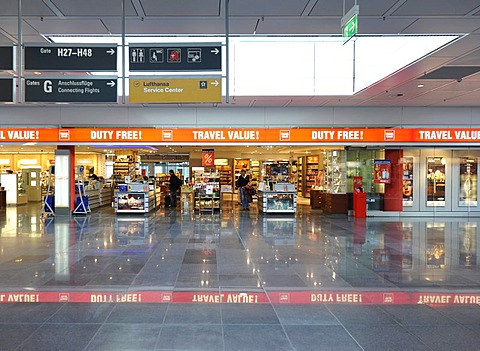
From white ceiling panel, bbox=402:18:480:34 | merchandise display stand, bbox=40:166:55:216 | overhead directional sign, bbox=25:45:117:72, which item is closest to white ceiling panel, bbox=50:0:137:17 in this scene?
overhead directional sign, bbox=25:45:117:72

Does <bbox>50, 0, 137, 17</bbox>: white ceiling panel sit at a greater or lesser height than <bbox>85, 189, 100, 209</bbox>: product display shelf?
greater

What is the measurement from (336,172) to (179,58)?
1132 centimetres

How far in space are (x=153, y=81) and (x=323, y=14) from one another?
8.82ft

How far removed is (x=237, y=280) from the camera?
6.04 meters

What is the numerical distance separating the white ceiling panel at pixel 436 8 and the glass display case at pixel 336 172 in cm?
974

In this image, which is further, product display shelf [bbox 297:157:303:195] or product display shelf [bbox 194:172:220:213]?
product display shelf [bbox 297:157:303:195]

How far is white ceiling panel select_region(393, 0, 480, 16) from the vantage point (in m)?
5.89

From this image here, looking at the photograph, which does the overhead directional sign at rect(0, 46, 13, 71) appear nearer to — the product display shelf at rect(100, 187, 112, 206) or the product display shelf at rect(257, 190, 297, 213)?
the product display shelf at rect(257, 190, 297, 213)

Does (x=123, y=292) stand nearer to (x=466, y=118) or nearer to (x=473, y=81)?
(x=473, y=81)

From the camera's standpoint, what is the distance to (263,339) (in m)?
3.89

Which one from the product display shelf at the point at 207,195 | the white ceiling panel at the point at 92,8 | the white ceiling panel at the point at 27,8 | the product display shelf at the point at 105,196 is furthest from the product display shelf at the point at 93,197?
the white ceiling panel at the point at 92,8

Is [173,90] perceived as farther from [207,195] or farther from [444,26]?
[207,195]

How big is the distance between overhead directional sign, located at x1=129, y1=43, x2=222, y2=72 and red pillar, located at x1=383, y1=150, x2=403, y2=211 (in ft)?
35.6

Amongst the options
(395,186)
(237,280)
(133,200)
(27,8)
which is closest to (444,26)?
(237,280)
